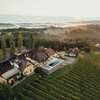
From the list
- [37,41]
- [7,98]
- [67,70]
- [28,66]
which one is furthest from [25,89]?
[37,41]

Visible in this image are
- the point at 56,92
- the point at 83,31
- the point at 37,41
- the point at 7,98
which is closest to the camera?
the point at 7,98

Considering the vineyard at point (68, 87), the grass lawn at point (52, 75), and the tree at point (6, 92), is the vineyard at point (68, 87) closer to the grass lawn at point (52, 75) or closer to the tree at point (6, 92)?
the grass lawn at point (52, 75)

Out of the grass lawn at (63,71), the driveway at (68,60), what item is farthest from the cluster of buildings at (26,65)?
the driveway at (68,60)

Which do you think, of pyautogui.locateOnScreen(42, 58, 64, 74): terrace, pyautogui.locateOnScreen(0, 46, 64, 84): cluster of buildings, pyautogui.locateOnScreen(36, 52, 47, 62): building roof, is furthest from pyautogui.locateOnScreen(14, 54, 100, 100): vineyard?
pyautogui.locateOnScreen(36, 52, 47, 62): building roof

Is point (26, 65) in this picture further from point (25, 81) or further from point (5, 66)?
point (25, 81)

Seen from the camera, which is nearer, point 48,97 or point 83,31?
point 48,97

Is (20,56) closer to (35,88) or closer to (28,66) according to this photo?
(28,66)

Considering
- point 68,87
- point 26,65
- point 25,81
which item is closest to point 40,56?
point 26,65
